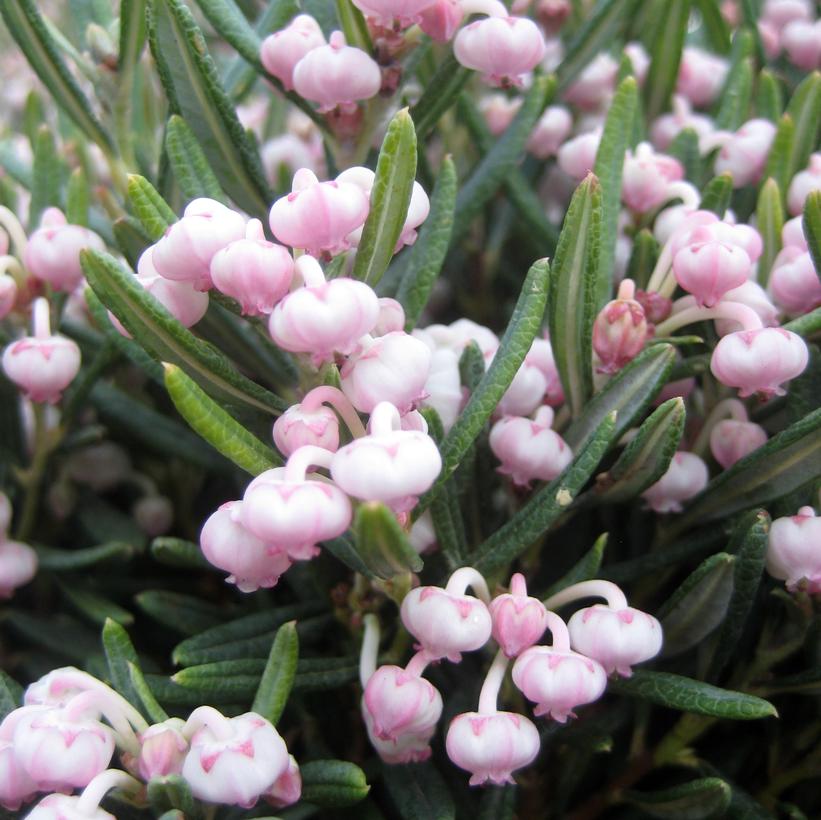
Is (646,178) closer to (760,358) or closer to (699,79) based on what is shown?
(760,358)

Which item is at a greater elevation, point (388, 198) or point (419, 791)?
point (388, 198)

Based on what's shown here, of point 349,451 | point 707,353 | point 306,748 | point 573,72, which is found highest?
point 573,72

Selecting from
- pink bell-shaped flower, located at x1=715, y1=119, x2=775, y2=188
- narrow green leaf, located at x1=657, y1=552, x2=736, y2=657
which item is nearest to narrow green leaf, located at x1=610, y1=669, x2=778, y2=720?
narrow green leaf, located at x1=657, y1=552, x2=736, y2=657

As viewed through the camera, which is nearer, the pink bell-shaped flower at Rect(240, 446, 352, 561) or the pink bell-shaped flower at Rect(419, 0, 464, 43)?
the pink bell-shaped flower at Rect(240, 446, 352, 561)

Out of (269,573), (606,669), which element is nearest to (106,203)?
(269,573)

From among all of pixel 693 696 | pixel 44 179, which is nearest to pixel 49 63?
pixel 44 179

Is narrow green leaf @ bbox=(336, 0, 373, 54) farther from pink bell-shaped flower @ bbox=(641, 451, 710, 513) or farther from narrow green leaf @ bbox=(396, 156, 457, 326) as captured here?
pink bell-shaped flower @ bbox=(641, 451, 710, 513)

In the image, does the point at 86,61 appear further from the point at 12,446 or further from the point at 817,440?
the point at 817,440
